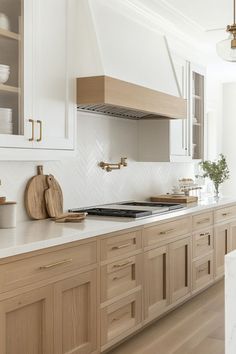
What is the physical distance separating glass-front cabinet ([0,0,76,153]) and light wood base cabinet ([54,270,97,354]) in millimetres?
823

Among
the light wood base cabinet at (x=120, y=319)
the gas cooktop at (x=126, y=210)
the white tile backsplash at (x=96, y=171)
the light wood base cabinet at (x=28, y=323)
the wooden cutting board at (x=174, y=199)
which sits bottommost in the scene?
the light wood base cabinet at (x=120, y=319)

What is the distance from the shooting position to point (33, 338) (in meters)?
2.38

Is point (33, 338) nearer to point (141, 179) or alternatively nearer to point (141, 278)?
point (141, 278)

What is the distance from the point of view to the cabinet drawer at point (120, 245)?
2.92 m

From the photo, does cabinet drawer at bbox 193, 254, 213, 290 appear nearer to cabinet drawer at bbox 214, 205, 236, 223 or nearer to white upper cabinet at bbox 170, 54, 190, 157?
cabinet drawer at bbox 214, 205, 236, 223

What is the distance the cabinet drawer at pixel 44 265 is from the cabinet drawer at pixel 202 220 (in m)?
1.66

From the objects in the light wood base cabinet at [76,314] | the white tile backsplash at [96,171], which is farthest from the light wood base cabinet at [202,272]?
the light wood base cabinet at [76,314]

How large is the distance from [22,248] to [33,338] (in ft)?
1.59

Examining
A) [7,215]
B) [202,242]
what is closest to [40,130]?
[7,215]

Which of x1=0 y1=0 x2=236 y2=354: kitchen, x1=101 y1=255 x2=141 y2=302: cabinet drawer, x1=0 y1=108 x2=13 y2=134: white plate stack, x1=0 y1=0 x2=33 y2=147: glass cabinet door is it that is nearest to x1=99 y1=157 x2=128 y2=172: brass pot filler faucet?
x1=0 y1=0 x2=236 y2=354: kitchen

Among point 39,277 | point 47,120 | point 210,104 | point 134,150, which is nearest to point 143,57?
point 134,150

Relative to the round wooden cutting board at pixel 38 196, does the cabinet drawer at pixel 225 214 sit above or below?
below

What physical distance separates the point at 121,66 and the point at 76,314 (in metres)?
1.78

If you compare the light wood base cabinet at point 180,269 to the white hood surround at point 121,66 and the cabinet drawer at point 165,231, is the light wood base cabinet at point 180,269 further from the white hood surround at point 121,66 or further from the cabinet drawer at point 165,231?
the white hood surround at point 121,66
